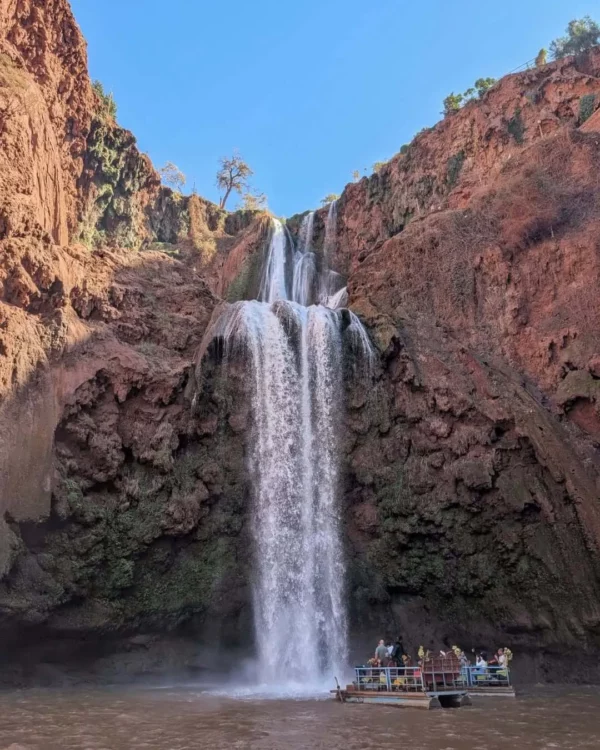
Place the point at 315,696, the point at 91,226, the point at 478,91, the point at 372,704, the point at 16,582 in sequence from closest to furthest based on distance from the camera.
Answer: the point at 372,704
the point at 315,696
the point at 16,582
the point at 91,226
the point at 478,91

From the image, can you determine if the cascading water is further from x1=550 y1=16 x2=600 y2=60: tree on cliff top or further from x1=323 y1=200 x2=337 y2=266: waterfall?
x1=550 y1=16 x2=600 y2=60: tree on cliff top

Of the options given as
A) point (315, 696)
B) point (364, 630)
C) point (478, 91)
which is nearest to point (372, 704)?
point (315, 696)

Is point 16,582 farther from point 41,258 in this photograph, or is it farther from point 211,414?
point 41,258

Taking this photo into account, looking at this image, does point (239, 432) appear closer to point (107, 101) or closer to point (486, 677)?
point (486, 677)

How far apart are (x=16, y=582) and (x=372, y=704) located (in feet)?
35.8

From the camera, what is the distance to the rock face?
20.3 meters

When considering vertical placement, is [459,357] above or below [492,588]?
above

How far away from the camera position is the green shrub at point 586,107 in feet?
113

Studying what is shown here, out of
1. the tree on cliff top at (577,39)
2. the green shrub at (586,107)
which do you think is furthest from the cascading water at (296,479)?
the tree on cliff top at (577,39)

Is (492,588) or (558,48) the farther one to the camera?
(558,48)

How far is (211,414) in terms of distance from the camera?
78.5 ft

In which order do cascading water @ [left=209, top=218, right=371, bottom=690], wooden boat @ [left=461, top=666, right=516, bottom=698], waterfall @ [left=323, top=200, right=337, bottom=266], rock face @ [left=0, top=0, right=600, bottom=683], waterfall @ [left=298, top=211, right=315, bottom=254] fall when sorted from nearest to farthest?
1. wooden boat @ [left=461, top=666, right=516, bottom=698]
2. rock face @ [left=0, top=0, right=600, bottom=683]
3. cascading water @ [left=209, top=218, right=371, bottom=690]
4. waterfall @ [left=323, top=200, right=337, bottom=266]
5. waterfall @ [left=298, top=211, right=315, bottom=254]

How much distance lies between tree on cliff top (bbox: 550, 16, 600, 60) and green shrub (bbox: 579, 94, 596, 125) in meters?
16.3

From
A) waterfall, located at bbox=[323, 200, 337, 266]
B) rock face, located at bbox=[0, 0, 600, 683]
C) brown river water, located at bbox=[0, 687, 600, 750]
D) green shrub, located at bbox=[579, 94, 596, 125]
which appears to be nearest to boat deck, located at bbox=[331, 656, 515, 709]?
brown river water, located at bbox=[0, 687, 600, 750]
